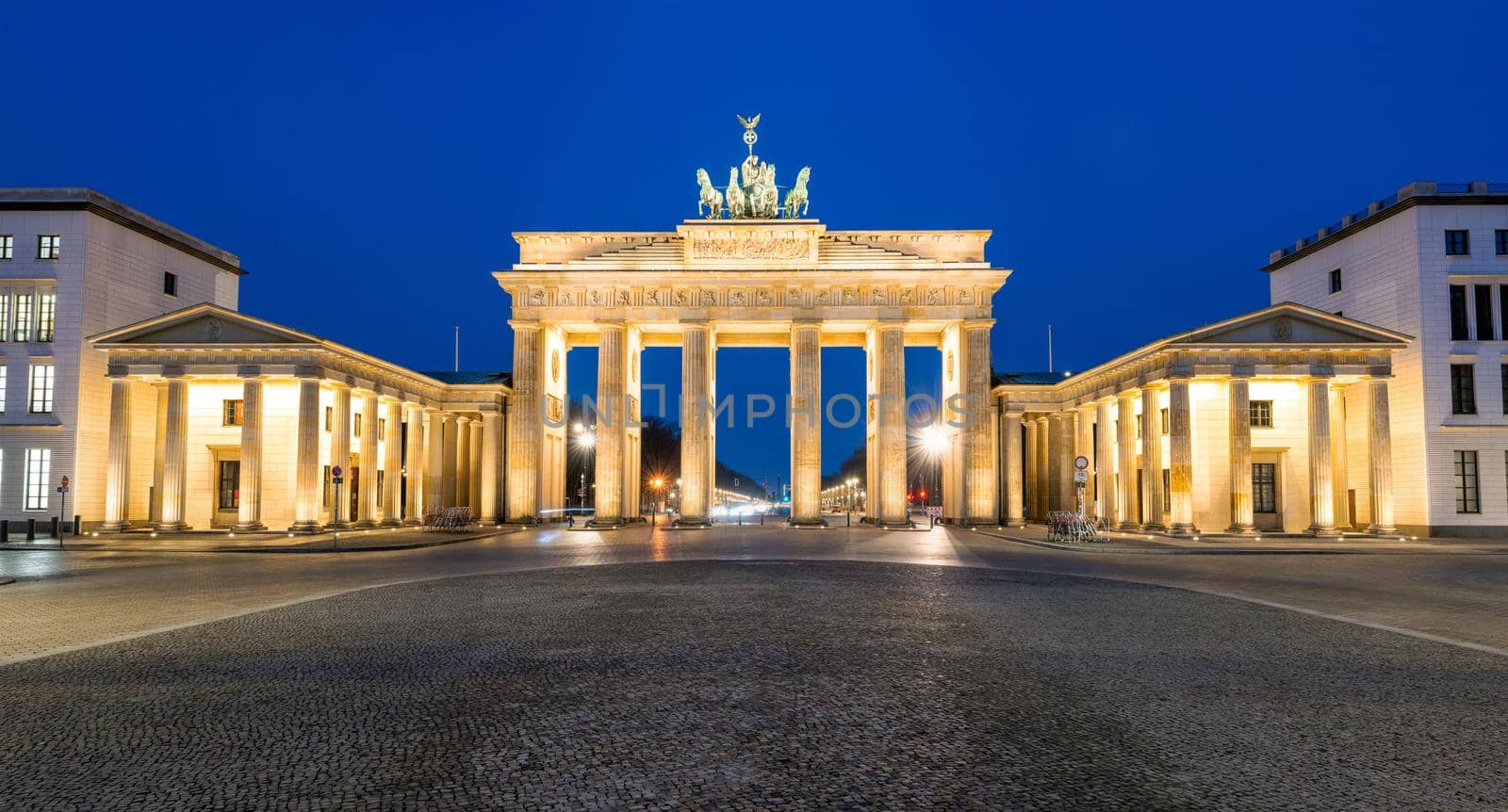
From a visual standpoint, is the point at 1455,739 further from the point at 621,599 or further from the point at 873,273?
the point at 873,273

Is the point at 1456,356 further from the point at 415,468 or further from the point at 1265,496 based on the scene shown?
the point at 415,468

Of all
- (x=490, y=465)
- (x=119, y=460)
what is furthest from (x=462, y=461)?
(x=119, y=460)

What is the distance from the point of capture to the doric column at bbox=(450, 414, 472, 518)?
5725cm

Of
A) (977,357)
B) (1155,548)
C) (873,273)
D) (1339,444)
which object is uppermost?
(873,273)

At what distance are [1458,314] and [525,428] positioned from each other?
158 ft

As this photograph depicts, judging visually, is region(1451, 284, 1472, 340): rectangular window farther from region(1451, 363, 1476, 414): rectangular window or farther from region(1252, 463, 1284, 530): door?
region(1252, 463, 1284, 530): door

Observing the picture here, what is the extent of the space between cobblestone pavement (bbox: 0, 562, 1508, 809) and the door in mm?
33505

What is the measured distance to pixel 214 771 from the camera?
6.44 metres

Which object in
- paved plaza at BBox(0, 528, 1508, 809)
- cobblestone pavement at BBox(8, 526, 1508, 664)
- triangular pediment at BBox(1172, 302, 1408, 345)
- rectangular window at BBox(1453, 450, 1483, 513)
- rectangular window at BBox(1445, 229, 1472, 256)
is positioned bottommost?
cobblestone pavement at BBox(8, 526, 1508, 664)

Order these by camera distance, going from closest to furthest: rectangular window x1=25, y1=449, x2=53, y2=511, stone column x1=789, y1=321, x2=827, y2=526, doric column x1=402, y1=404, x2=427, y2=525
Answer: rectangular window x1=25, y1=449, x2=53, y2=511 → stone column x1=789, y1=321, x2=827, y2=526 → doric column x1=402, y1=404, x2=427, y2=525

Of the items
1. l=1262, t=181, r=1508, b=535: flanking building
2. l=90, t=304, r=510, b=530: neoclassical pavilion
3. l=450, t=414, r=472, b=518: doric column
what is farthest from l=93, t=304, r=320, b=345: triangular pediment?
l=1262, t=181, r=1508, b=535: flanking building

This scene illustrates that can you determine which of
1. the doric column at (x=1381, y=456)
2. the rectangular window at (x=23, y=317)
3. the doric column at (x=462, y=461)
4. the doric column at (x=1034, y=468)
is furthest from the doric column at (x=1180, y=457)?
the rectangular window at (x=23, y=317)

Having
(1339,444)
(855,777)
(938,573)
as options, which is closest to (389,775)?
(855,777)

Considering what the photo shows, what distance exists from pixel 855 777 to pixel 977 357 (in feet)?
159
